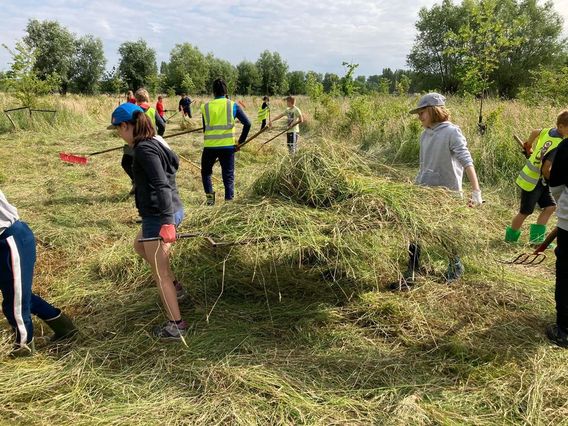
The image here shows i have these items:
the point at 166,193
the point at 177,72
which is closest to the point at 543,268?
the point at 166,193

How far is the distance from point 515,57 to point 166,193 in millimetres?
37573

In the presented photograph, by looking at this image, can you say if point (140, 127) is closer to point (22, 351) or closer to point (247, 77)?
point (22, 351)

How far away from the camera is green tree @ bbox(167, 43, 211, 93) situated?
4144 centimetres

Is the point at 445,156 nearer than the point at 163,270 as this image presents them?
No

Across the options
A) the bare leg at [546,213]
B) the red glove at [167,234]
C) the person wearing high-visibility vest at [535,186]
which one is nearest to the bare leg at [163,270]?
the red glove at [167,234]

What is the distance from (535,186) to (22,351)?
15.8ft

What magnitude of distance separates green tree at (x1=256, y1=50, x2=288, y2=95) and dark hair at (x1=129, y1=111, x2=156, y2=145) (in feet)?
189

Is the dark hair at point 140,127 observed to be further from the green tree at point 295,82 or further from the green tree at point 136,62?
the green tree at point 295,82

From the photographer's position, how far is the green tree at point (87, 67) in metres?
44.6

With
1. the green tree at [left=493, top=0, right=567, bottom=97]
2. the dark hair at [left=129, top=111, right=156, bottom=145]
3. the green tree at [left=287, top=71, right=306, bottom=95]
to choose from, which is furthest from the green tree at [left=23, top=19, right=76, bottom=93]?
the dark hair at [left=129, top=111, right=156, bottom=145]

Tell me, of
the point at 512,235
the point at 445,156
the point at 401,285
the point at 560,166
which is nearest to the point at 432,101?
the point at 445,156

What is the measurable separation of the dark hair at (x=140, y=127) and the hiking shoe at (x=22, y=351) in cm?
148

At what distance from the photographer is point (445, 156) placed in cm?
310

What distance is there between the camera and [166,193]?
246 cm
